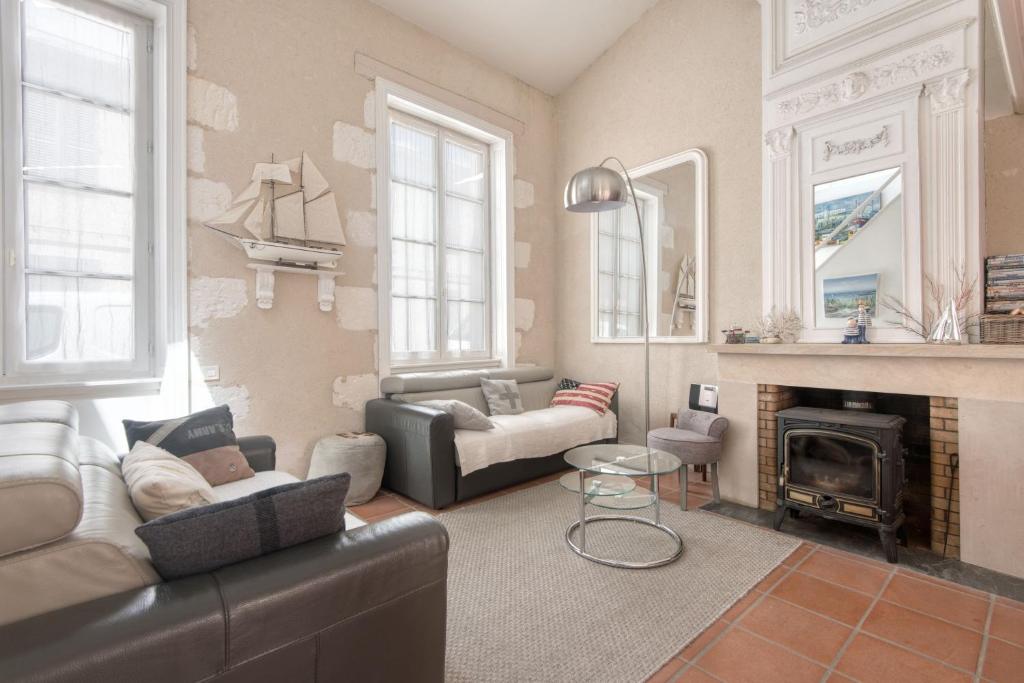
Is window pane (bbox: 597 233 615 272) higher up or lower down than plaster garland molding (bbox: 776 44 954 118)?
lower down

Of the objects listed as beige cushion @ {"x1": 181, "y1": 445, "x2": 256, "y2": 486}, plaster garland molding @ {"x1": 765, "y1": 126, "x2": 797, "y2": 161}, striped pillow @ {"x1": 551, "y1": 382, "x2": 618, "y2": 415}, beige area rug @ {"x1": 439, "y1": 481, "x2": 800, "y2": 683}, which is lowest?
beige area rug @ {"x1": 439, "y1": 481, "x2": 800, "y2": 683}

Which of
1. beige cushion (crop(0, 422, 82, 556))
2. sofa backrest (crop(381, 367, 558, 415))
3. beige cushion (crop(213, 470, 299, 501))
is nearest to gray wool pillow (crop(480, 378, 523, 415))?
sofa backrest (crop(381, 367, 558, 415))

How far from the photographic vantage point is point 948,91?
272cm

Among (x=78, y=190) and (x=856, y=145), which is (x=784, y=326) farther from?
(x=78, y=190)

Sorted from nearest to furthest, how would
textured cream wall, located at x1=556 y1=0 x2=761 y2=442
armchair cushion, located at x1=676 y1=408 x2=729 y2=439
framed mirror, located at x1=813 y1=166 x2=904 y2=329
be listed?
framed mirror, located at x1=813 y1=166 x2=904 y2=329 → armchair cushion, located at x1=676 y1=408 x2=729 y2=439 → textured cream wall, located at x1=556 y1=0 x2=761 y2=442

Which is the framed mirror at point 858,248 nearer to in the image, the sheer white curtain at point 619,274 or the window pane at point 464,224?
the sheer white curtain at point 619,274

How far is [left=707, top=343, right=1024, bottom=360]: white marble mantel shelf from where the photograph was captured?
2.32 m

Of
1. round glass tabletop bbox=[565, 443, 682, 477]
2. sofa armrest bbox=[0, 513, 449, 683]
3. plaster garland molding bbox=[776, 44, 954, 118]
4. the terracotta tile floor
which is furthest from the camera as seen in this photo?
plaster garland molding bbox=[776, 44, 954, 118]

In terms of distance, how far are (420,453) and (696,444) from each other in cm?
176

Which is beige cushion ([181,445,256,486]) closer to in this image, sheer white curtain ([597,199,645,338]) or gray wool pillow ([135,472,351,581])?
gray wool pillow ([135,472,351,581])

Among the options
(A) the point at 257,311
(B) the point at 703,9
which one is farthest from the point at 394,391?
(B) the point at 703,9

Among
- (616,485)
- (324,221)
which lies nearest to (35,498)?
(616,485)

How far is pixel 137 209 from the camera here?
2990 millimetres

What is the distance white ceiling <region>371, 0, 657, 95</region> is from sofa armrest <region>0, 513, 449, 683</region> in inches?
165
